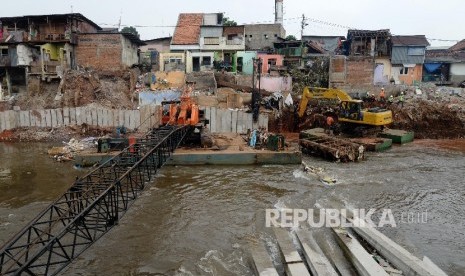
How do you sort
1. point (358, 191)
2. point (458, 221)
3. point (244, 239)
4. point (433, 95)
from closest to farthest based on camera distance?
1. point (244, 239)
2. point (458, 221)
3. point (358, 191)
4. point (433, 95)

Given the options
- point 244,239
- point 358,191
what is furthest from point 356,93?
point 244,239

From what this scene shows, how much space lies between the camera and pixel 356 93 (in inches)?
1393

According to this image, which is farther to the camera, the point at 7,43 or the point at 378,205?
the point at 7,43

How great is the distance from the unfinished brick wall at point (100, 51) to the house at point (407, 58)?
29.6m

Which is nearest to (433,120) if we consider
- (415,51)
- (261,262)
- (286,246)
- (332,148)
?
(332,148)

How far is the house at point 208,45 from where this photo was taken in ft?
136

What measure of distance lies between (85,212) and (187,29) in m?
38.7

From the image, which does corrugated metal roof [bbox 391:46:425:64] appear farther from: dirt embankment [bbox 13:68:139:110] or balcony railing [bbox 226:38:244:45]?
dirt embankment [bbox 13:68:139:110]

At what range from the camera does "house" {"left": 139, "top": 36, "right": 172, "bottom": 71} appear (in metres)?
44.5

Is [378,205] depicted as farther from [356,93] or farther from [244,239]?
[356,93]

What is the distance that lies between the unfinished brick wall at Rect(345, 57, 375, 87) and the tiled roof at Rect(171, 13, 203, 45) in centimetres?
1694

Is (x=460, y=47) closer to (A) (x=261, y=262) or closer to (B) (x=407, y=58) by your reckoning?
(B) (x=407, y=58)

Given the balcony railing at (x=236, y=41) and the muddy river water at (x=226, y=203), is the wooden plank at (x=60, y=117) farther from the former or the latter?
the balcony railing at (x=236, y=41)

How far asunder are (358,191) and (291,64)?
1038 inches
